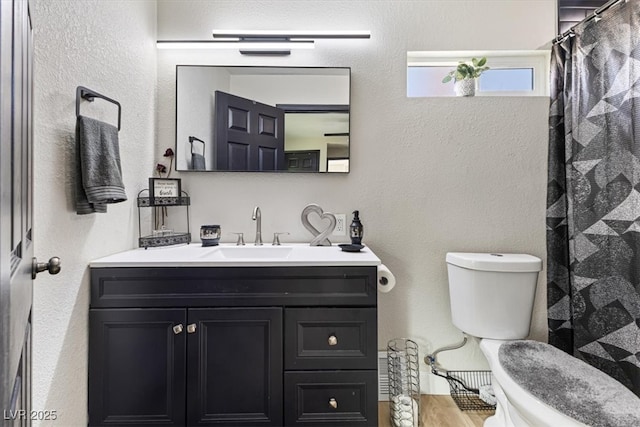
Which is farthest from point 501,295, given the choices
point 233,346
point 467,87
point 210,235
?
point 210,235

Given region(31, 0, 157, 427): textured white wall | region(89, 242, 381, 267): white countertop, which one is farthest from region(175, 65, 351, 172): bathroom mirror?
region(89, 242, 381, 267): white countertop

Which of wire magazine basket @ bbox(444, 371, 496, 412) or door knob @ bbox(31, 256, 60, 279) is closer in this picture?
door knob @ bbox(31, 256, 60, 279)

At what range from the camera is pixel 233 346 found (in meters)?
1.27

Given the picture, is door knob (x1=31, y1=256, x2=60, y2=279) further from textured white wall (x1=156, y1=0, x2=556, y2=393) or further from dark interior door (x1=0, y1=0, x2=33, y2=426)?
textured white wall (x1=156, y1=0, x2=556, y2=393)

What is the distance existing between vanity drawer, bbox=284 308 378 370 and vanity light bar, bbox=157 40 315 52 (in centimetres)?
143

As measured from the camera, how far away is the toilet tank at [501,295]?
1.55 m

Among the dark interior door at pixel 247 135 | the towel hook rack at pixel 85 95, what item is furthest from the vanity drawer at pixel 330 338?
the towel hook rack at pixel 85 95

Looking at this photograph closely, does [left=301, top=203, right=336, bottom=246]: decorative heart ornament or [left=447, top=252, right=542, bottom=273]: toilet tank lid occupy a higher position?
[left=301, top=203, right=336, bottom=246]: decorative heart ornament

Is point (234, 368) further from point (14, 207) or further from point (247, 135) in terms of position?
point (247, 135)

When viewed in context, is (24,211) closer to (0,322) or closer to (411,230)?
(0,322)

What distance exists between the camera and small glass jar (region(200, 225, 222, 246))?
5.65 ft

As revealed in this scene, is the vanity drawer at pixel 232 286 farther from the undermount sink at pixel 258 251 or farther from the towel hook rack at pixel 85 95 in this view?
the towel hook rack at pixel 85 95

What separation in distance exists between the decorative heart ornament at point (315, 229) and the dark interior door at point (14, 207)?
1111mm

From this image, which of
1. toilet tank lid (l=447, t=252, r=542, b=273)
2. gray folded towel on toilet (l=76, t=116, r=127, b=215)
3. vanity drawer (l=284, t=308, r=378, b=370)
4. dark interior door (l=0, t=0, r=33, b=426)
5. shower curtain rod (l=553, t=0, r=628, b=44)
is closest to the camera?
dark interior door (l=0, t=0, r=33, b=426)
